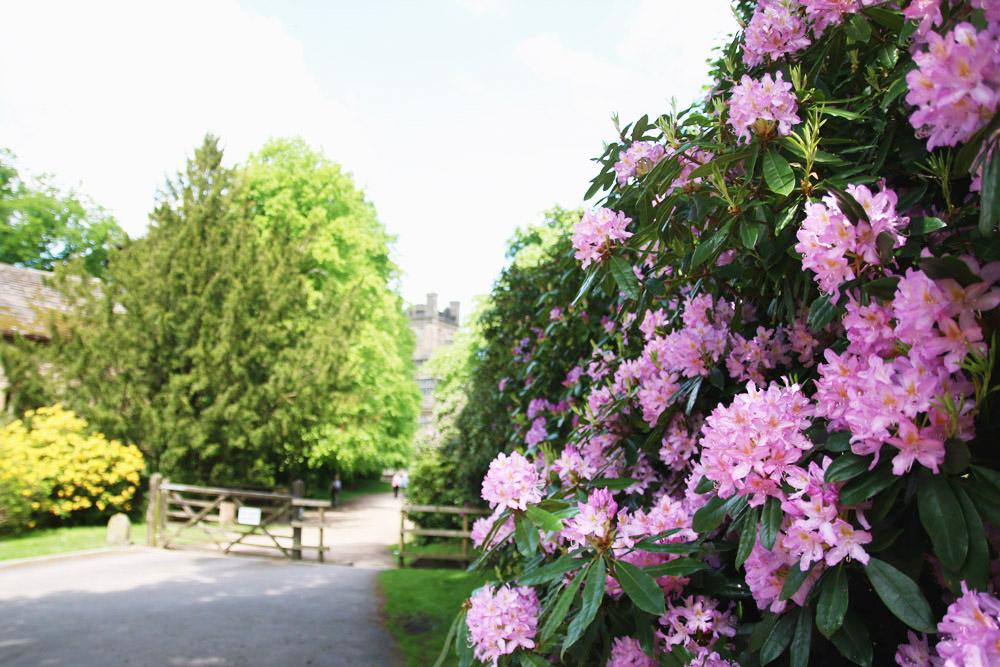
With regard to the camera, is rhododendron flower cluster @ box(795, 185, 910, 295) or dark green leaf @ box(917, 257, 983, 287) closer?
dark green leaf @ box(917, 257, 983, 287)

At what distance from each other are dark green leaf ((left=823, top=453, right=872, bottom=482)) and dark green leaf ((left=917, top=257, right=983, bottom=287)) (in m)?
0.30

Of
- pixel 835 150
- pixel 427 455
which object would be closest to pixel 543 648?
pixel 835 150

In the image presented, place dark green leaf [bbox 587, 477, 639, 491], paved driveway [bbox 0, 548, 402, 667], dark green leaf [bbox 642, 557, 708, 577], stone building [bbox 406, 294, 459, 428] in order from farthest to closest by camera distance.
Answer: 1. stone building [bbox 406, 294, 459, 428]
2. paved driveway [bbox 0, 548, 402, 667]
3. dark green leaf [bbox 587, 477, 639, 491]
4. dark green leaf [bbox 642, 557, 708, 577]

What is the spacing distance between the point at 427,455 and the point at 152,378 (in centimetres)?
732

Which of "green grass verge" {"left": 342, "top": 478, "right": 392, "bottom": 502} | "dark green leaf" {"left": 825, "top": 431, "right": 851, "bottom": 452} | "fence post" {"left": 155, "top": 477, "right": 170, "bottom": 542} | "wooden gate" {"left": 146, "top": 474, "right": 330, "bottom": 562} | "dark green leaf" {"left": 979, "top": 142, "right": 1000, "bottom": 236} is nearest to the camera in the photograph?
"dark green leaf" {"left": 979, "top": 142, "right": 1000, "bottom": 236}

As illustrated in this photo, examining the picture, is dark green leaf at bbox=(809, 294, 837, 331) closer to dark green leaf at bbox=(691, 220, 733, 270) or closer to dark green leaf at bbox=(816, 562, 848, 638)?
dark green leaf at bbox=(691, 220, 733, 270)

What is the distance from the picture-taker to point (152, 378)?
47.8 ft

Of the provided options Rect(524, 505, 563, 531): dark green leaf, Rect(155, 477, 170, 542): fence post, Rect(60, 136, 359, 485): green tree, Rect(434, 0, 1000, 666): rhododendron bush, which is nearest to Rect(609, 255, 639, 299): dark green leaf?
Rect(434, 0, 1000, 666): rhododendron bush

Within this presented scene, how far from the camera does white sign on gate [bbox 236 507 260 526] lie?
1119cm

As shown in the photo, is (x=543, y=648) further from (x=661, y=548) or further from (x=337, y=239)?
(x=337, y=239)

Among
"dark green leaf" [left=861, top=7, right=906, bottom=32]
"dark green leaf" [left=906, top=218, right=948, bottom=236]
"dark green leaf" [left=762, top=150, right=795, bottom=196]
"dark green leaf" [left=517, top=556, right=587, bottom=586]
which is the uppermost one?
"dark green leaf" [left=861, top=7, right=906, bottom=32]

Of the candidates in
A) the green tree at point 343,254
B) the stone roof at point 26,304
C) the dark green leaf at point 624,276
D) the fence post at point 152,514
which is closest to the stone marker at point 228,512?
the fence post at point 152,514

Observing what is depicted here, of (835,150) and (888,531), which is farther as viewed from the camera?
(835,150)

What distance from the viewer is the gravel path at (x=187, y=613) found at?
17.5ft
